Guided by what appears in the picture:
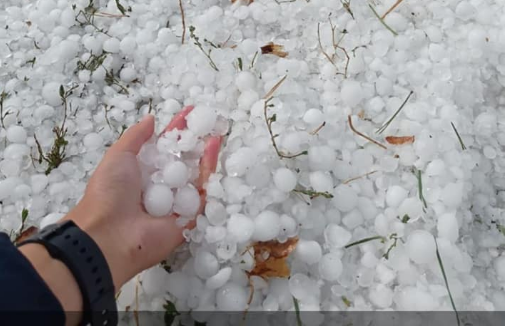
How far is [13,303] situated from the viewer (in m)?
0.83

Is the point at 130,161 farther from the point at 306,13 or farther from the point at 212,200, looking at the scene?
the point at 306,13

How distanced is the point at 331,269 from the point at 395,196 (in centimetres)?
23

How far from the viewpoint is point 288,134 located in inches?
47.3

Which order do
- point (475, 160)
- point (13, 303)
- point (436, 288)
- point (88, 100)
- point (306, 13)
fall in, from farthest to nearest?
point (306, 13) → point (88, 100) → point (475, 160) → point (436, 288) → point (13, 303)

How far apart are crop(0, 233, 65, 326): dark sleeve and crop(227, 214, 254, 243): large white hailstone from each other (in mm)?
358

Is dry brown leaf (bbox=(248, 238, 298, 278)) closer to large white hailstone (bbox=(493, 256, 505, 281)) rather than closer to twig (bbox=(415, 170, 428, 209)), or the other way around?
twig (bbox=(415, 170, 428, 209))

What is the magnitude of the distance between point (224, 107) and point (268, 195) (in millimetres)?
275

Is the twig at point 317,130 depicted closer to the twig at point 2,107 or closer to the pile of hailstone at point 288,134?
the pile of hailstone at point 288,134

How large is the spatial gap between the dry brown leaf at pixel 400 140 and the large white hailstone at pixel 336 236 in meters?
0.27

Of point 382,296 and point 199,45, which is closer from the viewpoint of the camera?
point 382,296

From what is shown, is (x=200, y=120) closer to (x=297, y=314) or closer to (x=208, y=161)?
(x=208, y=161)

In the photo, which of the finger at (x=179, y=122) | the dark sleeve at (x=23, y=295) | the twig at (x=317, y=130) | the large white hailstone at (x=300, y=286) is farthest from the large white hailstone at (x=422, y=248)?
the dark sleeve at (x=23, y=295)

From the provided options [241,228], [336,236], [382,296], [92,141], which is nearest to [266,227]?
[241,228]

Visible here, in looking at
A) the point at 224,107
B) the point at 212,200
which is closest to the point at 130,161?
the point at 212,200
